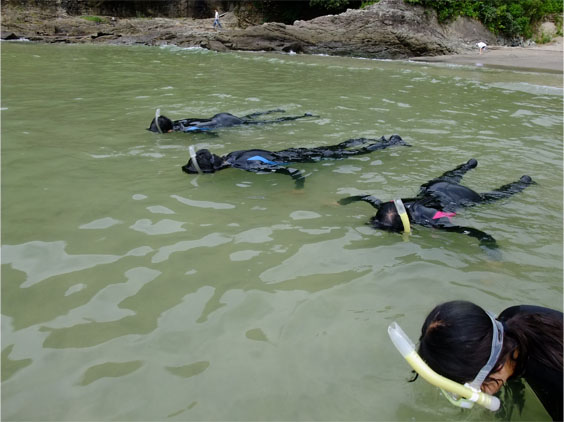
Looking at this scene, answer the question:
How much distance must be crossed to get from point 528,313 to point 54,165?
4.56 m

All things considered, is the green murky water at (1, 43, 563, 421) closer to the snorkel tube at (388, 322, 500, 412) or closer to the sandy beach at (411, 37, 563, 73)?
the snorkel tube at (388, 322, 500, 412)

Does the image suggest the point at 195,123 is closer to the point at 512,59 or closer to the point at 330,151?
the point at 330,151

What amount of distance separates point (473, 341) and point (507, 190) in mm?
3174

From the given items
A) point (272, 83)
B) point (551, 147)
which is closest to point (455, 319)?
point (551, 147)

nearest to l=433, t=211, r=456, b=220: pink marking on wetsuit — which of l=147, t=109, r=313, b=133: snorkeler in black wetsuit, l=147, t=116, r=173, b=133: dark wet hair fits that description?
l=147, t=109, r=313, b=133: snorkeler in black wetsuit

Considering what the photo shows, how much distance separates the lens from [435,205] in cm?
379

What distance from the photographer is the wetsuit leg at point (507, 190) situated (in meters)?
4.11

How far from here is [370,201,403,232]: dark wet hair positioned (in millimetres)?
3402

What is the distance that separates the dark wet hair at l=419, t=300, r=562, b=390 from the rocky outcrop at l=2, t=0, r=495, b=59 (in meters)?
18.1

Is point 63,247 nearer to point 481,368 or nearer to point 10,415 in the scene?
point 10,415

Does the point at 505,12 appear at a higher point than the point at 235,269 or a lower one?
higher

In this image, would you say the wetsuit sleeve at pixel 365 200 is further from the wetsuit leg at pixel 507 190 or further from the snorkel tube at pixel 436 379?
the snorkel tube at pixel 436 379

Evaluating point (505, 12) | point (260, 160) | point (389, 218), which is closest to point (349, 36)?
point (505, 12)

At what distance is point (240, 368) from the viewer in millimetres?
2105
